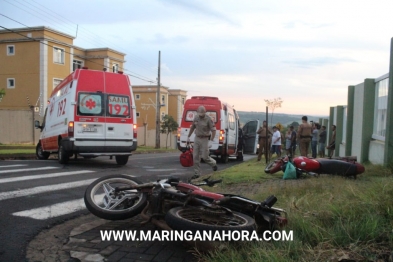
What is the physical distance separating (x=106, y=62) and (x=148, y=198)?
39159 millimetres

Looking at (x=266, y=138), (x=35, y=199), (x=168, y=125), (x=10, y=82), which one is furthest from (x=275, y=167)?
(x=168, y=125)

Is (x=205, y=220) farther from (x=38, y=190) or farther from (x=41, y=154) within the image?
(x=41, y=154)

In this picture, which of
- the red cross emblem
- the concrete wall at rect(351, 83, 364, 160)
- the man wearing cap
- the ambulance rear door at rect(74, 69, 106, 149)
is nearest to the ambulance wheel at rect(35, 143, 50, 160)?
the ambulance rear door at rect(74, 69, 106, 149)

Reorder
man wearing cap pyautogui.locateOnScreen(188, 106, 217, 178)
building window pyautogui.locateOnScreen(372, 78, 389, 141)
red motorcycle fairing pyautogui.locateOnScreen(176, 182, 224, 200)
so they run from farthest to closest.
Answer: building window pyautogui.locateOnScreen(372, 78, 389, 141) < man wearing cap pyautogui.locateOnScreen(188, 106, 217, 178) < red motorcycle fairing pyautogui.locateOnScreen(176, 182, 224, 200)

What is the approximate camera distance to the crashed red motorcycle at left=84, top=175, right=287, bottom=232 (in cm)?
377

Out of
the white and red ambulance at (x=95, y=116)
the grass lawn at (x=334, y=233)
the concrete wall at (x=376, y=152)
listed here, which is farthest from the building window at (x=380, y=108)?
the white and red ambulance at (x=95, y=116)

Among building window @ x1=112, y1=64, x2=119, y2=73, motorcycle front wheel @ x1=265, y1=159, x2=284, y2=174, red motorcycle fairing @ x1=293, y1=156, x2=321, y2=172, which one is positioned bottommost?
motorcycle front wheel @ x1=265, y1=159, x2=284, y2=174

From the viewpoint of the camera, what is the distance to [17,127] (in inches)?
1035

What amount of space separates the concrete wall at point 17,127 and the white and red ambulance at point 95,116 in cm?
1574

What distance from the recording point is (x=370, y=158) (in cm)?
1128

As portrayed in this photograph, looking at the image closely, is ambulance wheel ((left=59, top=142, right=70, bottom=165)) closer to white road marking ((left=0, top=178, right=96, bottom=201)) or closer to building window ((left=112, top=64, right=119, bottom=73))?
white road marking ((left=0, top=178, right=96, bottom=201))

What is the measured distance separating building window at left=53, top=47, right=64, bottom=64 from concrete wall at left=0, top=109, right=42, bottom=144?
9.38m

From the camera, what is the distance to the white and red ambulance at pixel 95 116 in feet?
36.8

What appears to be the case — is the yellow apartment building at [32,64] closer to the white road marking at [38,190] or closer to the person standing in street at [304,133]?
the person standing in street at [304,133]
